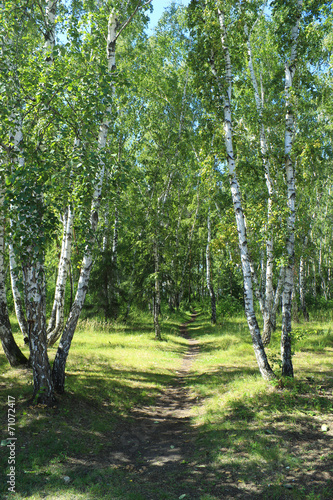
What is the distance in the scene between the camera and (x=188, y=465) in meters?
5.05

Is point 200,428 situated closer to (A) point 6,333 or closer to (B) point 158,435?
(B) point 158,435

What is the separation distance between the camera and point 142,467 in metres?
5.08

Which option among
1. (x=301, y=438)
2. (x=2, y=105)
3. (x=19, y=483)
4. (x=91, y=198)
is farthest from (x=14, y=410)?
(x=2, y=105)

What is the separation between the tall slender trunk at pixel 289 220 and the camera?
7785 mm

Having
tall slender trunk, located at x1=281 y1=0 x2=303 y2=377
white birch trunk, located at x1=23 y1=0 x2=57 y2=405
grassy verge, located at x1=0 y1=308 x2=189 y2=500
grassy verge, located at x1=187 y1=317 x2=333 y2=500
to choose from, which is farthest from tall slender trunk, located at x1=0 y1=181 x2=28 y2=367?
tall slender trunk, located at x1=281 y1=0 x2=303 y2=377

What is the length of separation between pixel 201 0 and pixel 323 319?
1865 centimetres

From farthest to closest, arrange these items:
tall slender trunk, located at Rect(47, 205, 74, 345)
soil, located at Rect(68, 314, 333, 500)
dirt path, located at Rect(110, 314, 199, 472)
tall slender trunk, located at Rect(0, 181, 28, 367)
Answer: tall slender trunk, located at Rect(47, 205, 74, 345) → tall slender trunk, located at Rect(0, 181, 28, 367) → dirt path, located at Rect(110, 314, 199, 472) → soil, located at Rect(68, 314, 333, 500)

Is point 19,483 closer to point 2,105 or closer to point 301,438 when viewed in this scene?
point 301,438

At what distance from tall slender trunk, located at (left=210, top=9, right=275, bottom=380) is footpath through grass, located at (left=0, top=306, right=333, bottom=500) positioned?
698 millimetres

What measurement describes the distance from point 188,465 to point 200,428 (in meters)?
1.46

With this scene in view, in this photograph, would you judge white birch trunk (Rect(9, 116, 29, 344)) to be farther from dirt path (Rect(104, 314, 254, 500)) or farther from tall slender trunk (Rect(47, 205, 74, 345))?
dirt path (Rect(104, 314, 254, 500))

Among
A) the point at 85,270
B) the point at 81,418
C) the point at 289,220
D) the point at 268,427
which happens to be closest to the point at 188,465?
the point at 268,427

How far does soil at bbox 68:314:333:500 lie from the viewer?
420cm

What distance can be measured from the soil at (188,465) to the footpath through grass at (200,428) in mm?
22
